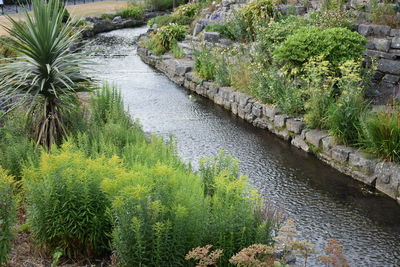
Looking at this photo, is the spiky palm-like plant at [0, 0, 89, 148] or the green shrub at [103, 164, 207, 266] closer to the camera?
the green shrub at [103, 164, 207, 266]

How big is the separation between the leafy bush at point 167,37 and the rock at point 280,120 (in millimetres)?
8179

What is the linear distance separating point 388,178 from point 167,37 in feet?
38.7

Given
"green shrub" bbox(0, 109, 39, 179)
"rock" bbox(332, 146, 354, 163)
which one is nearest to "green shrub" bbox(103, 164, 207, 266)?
"green shrub" bbox(0, 109, 39, 179)

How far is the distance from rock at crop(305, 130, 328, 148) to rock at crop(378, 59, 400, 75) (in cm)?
231

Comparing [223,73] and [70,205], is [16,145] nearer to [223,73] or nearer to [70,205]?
[70,205]

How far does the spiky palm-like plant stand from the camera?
278 inches

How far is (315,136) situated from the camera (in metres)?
8.82

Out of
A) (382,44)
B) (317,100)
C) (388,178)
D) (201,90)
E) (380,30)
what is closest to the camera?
(388,178)

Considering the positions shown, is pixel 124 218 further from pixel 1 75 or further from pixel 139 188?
pixel 1 75

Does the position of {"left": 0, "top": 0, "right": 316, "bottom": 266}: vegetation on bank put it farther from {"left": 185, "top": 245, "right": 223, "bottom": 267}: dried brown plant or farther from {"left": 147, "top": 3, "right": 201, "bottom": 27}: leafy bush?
{"left": 147, "top": 3, "right": 201, "bottom": 27}: leafy bush

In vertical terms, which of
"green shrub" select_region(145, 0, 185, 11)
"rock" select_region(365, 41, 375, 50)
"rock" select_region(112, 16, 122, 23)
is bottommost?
"rock" select_region(365, 41, 375, 50)

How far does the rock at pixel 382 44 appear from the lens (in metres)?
10.2

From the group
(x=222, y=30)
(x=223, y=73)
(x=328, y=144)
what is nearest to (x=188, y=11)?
(x=222, y=30)

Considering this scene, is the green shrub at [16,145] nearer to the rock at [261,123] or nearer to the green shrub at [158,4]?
the rock at [261,123]
